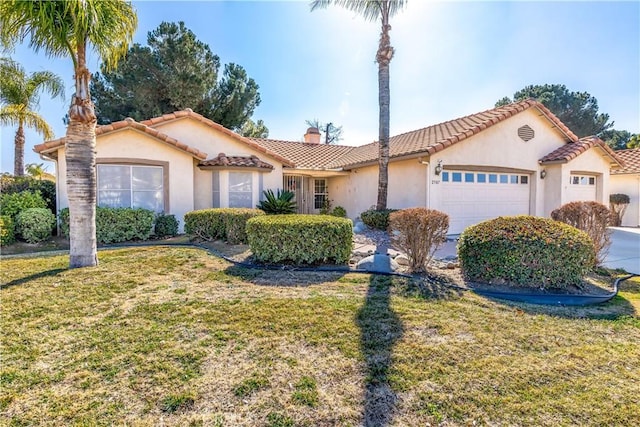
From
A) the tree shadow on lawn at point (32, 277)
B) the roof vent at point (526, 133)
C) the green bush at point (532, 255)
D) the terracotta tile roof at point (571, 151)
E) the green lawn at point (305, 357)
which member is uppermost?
the roof vent at point (526, 133)

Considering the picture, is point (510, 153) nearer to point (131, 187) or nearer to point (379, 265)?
point (379, 265)

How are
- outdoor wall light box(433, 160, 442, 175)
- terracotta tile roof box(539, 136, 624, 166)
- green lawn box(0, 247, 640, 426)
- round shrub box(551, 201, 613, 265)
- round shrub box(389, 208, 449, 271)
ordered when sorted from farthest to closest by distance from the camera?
terracotta tile roof box(539, 136, 624, 166)
outdoor wall light box(433, 160, 442, 175)
round shrub box(551, 201, 613, 265)
round shrub box(389, 208, 449, 271)
green lawn box(0, 247, 640, 426)

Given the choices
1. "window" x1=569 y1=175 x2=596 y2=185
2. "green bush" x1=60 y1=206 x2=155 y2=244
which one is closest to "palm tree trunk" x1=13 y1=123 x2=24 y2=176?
"green bush" x1=60 y1=206 x2=155 y2=244

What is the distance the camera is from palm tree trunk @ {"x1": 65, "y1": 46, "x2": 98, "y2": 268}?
7.46m

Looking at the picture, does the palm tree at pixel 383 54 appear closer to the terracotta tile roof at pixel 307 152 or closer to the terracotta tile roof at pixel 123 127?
the terracotta tile roof at pixel 307 152

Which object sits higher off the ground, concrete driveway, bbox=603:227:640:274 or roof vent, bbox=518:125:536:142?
roof vent, bbox=518:125:536:142

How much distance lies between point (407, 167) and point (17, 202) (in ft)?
50.0

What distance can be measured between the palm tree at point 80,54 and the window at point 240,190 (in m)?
8.03

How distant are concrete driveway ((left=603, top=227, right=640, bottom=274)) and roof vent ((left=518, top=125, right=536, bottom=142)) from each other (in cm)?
571

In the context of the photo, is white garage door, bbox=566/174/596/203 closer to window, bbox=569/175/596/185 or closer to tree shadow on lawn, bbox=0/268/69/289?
window, bbox=569/175/596/185

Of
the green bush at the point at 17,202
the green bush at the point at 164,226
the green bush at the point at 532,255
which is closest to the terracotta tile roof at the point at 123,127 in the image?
the green bush at the point at 17,202

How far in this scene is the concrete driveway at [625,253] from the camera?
9.46 m

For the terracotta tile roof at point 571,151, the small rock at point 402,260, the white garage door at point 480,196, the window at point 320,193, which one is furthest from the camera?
the window at point 320,193

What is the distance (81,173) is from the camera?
295 inches
